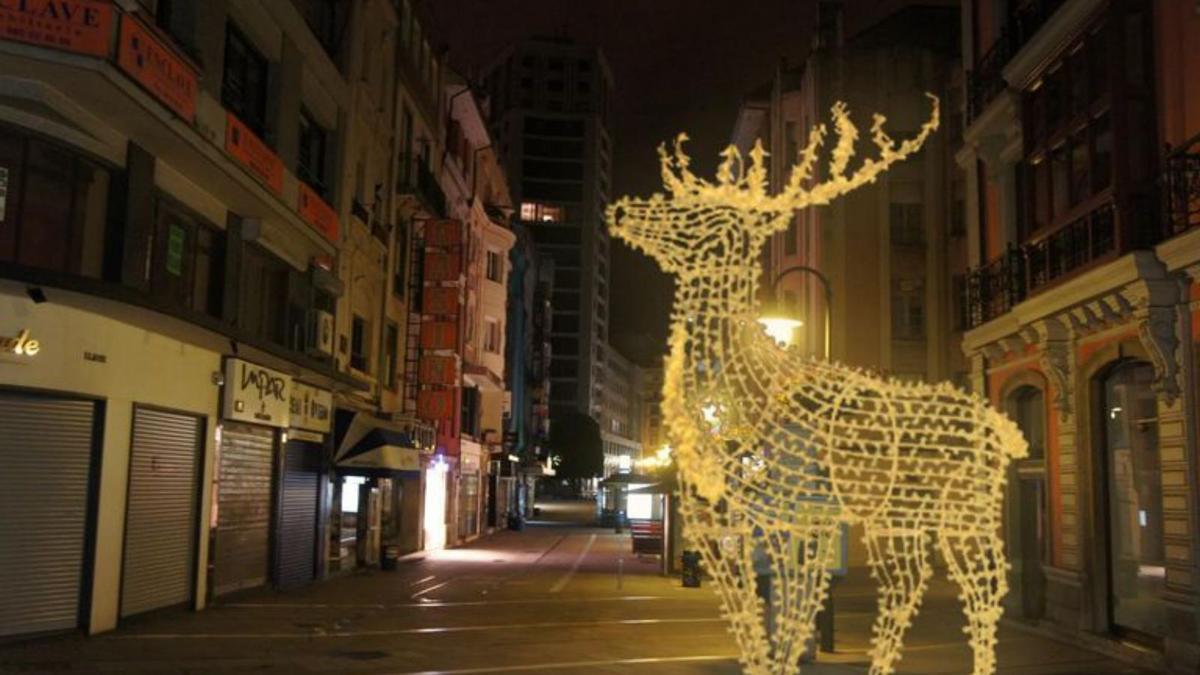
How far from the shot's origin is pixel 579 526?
201ft

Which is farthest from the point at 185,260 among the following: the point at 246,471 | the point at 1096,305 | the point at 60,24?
the point at 1096,305

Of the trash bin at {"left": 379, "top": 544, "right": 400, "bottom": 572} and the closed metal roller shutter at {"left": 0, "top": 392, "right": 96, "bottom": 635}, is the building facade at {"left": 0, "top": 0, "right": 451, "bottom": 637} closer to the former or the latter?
the closed metal roller shutter at {"left": 0, "top": 392, "right": 96, "bottom": 635}

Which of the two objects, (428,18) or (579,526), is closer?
(428,18)


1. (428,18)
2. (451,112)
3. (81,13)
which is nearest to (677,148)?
(81,13)

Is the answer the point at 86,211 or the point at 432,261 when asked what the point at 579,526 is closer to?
the point at 432,261

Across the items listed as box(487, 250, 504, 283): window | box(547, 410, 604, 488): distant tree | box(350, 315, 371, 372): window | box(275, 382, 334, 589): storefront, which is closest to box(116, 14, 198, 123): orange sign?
box(275, 382, 334, 589): storefront

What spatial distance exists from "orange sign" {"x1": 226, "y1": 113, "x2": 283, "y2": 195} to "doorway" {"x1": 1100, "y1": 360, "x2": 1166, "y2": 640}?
569 inches

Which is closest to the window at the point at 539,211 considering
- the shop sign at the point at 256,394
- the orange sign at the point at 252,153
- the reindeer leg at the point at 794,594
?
the shop sign at the point at 256,394

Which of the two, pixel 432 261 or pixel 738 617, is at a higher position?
pixel 432 261

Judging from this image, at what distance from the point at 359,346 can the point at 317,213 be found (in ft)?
20.3

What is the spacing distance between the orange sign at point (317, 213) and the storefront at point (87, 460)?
4963 mm

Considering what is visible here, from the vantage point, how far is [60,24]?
12219 millimetres

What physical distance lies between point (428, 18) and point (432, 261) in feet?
28.9

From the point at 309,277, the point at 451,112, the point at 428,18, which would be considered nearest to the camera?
the point at 309,277
